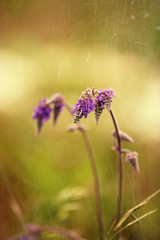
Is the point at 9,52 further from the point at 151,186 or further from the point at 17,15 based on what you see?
the point at 151,186

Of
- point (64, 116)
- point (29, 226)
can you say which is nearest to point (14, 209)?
point (29, 226)

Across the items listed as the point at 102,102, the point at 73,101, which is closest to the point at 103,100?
the point at 102,102

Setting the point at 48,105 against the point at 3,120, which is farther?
the point at 3,120

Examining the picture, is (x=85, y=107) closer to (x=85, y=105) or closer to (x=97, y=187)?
(x=85, y=105)

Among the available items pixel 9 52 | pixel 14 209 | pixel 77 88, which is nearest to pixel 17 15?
pixel 9 52

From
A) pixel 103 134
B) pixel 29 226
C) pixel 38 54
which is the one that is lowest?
pixel 29 226

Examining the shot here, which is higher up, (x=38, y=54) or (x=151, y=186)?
(x=38, y=54)

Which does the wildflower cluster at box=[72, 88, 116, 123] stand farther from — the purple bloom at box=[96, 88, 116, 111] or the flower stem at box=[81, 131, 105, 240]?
the flower stem at box=[81, 131, 105, 240]
